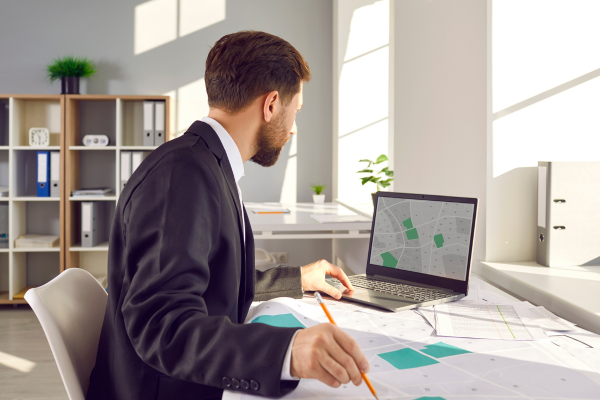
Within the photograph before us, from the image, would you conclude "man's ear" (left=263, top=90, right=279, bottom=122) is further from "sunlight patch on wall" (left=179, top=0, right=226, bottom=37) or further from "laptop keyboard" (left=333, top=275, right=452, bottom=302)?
"sunlight patch on wall" (left=179, top=0, right=226, bottom=37)

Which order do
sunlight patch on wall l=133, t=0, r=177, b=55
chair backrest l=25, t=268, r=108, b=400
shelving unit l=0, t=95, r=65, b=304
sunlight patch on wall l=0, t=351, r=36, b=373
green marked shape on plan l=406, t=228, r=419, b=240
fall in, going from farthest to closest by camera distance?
sunlight patch on wall l=133, t=0, r=177, b=55
shelving unit l=0, t=95, r=65, b=304
sunlight patch on wall l=0, t=351, r=36, b=373
green marked shape on plan l=406, t=228, r=419, b=240
chair backrest l=25, t=268, r=108, b=400

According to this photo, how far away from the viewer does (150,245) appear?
700 mm

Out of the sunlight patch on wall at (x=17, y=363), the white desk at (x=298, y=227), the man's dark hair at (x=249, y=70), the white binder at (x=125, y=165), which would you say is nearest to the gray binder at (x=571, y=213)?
the man's dark hair at (x=249, y=70)

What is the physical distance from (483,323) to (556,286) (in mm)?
338

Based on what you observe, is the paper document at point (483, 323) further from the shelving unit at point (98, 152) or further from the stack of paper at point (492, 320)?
the shelving unit at point (98, 152)

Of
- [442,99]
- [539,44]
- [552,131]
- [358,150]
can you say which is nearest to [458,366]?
[552,131]

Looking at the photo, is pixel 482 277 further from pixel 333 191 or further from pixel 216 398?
pixel 333 191

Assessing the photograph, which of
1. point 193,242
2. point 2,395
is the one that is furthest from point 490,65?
point 2,395

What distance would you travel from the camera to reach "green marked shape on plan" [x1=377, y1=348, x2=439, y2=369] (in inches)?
30.0

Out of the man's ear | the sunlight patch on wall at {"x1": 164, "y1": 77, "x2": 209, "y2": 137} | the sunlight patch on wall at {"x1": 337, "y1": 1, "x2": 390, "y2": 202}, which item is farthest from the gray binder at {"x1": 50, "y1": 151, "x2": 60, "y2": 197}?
the man's ear

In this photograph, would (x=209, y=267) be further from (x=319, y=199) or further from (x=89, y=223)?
(x=89, y=223)

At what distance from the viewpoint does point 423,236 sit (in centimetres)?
126

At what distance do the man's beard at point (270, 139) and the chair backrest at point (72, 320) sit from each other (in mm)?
513

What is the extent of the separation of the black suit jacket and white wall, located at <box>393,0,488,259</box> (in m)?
0.99
